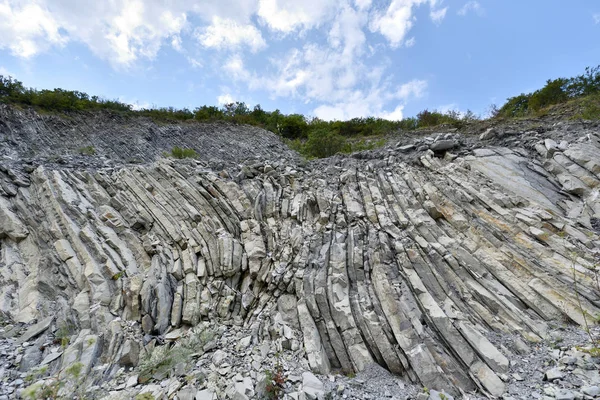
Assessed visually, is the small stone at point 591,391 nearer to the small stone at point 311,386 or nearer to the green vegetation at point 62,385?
the small stone at point 311,386

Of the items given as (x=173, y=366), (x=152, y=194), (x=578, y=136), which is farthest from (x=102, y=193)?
(x=578, y=136)

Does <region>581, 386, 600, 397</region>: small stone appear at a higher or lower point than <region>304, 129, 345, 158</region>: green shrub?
lower

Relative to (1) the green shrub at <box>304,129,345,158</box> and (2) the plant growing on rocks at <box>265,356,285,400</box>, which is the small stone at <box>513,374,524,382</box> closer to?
(2) the plant growing on rocks at <box>265,356,285,400</box>

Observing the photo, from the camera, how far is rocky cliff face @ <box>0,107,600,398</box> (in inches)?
198

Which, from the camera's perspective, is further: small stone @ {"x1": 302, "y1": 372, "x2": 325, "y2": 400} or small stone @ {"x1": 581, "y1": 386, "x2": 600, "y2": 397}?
small stone @ {"x1": 302, "y1": 372, "x2": 325, "y2": 400}

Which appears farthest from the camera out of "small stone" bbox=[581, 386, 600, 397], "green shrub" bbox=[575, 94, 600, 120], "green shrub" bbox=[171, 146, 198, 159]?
"green shrub" bbox=[171, 146, 198, 159]

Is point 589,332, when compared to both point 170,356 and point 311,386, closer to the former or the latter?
point 311,386

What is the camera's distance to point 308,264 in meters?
7.21

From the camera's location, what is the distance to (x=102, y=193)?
33.3ft

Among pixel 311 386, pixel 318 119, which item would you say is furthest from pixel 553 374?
pixel 318 119

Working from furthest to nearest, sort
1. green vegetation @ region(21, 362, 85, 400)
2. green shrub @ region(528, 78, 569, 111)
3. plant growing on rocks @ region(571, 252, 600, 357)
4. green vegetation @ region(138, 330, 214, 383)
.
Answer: green shrub @ region(528, 78, 569, 111) → green vegetation @ region(138, 330, 214, 383) → plant growing on rocks @ region(571, 252, 600, 357) → green vegetation @ region(21, 362, 85, 400)

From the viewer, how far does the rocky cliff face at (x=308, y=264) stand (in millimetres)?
5035

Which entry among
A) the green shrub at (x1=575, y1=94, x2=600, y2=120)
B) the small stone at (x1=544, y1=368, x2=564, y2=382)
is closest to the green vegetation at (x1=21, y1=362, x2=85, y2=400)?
the small stone at (x1=544, y1=368, x2=564, y2=382)

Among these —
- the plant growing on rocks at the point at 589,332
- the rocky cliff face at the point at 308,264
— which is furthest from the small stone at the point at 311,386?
the plant growing on rocks at the point at 589,332
